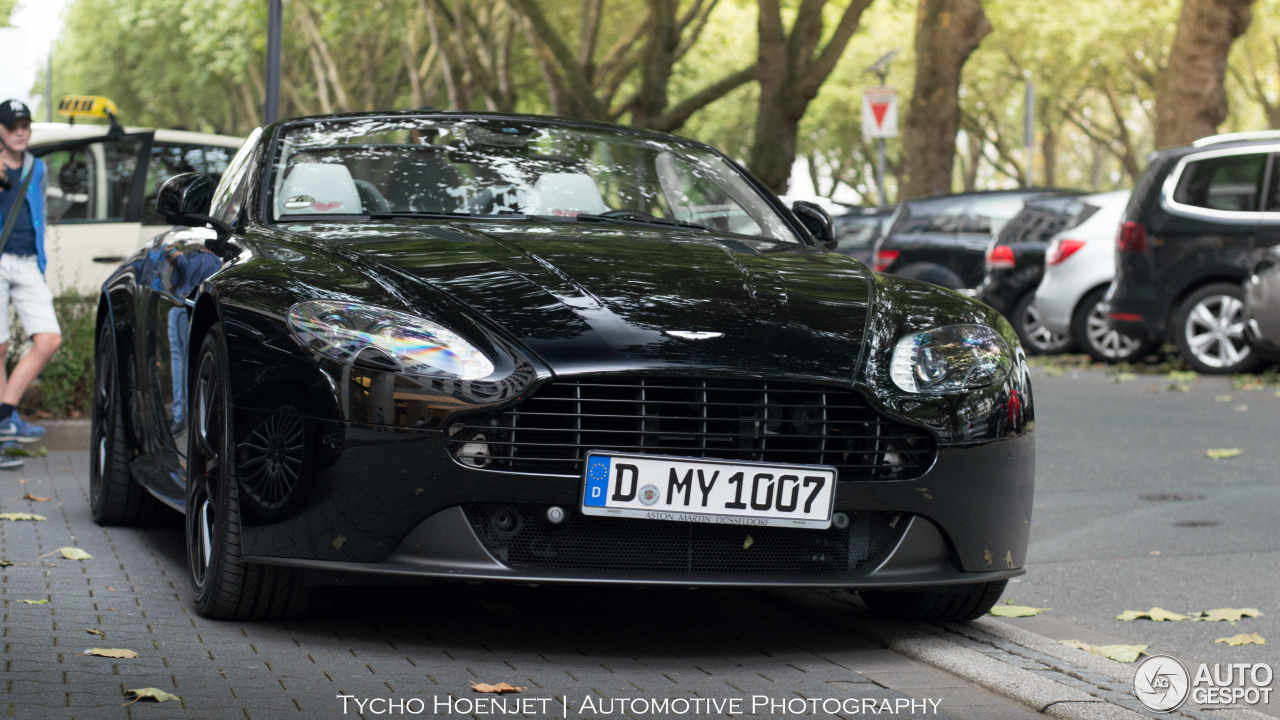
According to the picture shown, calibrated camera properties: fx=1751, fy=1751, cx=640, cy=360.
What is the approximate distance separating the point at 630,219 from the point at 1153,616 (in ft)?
6.71

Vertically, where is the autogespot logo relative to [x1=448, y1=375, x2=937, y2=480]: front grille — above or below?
below

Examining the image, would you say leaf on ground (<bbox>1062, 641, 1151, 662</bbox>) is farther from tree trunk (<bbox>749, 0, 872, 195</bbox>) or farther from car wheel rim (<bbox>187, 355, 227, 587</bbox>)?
tree trunk (<bbox>749, 0, 872, 195</bbox>)

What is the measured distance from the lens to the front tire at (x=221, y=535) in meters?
4.54

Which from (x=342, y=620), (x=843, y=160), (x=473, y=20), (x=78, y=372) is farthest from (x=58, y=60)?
(x=342, y=620)

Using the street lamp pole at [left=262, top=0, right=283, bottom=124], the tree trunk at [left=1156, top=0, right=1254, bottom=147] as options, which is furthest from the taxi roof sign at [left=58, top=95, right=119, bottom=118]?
the tree trunk at [left=1156, top=0, right=1254, bottom=147]

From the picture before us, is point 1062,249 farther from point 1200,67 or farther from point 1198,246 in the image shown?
point 1200,67

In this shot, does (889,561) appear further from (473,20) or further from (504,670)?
(473,20)

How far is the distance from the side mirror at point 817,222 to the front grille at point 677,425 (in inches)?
70.1

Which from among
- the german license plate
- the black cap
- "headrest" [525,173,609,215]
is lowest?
the german license plate

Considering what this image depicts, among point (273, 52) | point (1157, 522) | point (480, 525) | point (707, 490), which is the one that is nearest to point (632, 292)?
point (707, 490)

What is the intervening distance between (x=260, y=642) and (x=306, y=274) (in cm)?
96

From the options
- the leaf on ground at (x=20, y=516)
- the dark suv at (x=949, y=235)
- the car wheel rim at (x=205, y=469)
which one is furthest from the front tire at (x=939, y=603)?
the dark suv at (x=949, y=235)

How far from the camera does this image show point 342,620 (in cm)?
484

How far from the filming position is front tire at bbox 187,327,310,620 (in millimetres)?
4539
